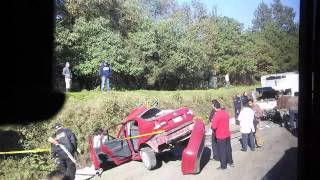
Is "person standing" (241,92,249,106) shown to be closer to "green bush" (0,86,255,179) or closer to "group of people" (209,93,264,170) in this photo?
"group of people" (209,93,264,170)

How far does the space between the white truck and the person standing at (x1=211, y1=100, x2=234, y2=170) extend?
470mm

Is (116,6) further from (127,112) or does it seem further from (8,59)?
(8,59)

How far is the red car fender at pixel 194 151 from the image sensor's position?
3.74 m

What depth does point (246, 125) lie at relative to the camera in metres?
4.38

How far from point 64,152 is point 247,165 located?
64.0 inches

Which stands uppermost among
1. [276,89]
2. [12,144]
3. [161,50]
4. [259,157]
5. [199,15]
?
[199,15]

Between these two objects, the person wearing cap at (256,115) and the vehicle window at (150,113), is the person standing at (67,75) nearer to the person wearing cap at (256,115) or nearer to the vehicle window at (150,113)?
the vehicle window at (150,113)

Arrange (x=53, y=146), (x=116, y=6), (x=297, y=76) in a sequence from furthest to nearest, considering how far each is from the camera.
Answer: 1. (x=297, y=76)
2. (x=116, y=6)
3. (x=53, y=146)

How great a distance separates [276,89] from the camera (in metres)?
4.48

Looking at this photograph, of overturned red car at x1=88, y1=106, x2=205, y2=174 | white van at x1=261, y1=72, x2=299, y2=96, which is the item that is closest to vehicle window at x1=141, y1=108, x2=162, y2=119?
overturned red car at x1=88, y1=106, x2=205, y2=174


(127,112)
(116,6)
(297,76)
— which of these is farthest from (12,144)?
(297,76)

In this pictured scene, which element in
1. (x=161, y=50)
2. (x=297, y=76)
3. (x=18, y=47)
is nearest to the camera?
(x=18, y=47)

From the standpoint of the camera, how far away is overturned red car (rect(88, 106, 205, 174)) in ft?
11.4

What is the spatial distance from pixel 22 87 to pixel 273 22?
2.70 metres
